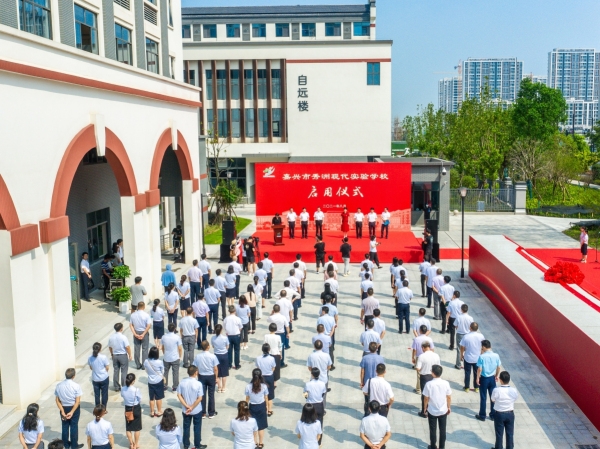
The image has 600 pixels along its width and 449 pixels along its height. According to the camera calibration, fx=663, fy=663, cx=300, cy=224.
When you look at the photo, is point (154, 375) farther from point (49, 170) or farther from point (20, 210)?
point (49, 170)

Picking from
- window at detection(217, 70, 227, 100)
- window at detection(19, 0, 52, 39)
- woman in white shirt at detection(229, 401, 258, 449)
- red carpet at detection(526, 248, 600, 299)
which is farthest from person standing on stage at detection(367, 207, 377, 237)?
window at detection(217, 70, 227, 100)

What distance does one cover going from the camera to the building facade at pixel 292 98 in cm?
5012


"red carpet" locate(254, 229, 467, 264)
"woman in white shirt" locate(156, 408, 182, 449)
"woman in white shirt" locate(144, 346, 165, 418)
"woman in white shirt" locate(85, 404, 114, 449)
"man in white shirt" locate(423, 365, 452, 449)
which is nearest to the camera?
"woman in white shirt" locate(156, 408, 182, 449)

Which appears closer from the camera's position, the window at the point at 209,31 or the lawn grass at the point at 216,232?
the lawn grass at the point at 216,232

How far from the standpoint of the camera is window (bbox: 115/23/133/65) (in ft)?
72.0

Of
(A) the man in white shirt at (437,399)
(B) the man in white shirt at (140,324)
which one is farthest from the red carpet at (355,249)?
(A) the man in white shirt at (437,399)

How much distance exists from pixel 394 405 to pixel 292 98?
129ft

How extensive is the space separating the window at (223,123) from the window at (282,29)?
10343 millimetres

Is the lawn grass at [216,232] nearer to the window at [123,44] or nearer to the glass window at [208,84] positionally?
the glass window at [208,84]

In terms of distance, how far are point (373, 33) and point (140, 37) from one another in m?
36.4

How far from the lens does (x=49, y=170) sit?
50.3ft

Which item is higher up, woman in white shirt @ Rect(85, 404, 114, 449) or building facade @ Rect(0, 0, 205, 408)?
building facade @ Rect(0, 0, 205, 408)

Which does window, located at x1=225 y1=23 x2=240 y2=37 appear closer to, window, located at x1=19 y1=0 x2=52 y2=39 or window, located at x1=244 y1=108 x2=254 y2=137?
window, located at x1=244 y1=108 x2=254 y2=137

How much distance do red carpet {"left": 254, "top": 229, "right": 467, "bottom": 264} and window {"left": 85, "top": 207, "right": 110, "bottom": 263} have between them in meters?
6.77
